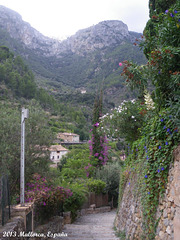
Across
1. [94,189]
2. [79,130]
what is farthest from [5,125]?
[79,130]

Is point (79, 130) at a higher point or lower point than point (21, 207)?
higher

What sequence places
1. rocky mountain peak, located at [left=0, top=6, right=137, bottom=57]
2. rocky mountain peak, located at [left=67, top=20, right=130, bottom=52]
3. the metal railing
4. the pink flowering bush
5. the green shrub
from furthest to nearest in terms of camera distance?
rocky mountain peak, located at [left=0, top=6, right=137, bottom=57] → rocky mountain peak, located at [left=67, top=20, right=130, bottom=52] → the green shrub → the pink flowering bush → the metal railing

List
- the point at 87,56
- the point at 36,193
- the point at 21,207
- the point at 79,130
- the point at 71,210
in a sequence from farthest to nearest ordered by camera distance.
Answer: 1. the point at 87,56
2. the point at 79,130
3. the point at 71,210
4. the point at 36,193
5. the point at 21,207

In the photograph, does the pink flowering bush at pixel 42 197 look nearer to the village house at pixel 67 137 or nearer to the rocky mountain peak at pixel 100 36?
the village house at pixel 67 137

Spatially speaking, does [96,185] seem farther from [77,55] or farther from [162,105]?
[77,55]

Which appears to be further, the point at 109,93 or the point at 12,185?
the point at 109,93

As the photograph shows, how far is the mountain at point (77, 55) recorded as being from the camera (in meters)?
82.5

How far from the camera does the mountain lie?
82519mm

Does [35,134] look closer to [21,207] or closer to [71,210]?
[21,207]

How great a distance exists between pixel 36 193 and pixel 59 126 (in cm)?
4375

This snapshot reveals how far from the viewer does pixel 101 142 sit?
17.9 meters

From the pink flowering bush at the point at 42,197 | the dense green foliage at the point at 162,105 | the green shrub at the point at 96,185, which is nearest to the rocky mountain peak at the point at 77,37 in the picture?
the green shrub at the point at 96,185

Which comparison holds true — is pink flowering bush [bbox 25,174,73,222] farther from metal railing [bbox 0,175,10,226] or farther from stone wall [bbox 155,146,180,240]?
stone wall [bbox 155,146,180,240]

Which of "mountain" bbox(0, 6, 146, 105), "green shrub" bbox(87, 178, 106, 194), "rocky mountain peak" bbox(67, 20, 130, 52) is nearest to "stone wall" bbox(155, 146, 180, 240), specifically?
"green shrub" bbox(87, 178, 106, 194)
